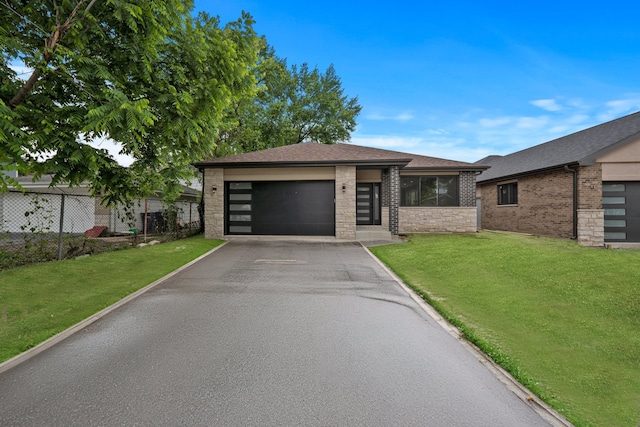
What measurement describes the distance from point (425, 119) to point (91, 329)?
1140 inches

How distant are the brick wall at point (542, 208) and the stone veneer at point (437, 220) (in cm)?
295

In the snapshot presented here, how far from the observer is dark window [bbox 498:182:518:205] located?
692 inches

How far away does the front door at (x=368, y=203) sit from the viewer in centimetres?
1669

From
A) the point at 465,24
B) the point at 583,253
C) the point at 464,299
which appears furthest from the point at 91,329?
the point at 465,24

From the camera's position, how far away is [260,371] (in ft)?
10.5

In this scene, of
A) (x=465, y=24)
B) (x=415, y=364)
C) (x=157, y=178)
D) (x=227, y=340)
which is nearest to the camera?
(x=415, y=364)

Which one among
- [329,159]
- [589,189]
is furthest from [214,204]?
[589,189]

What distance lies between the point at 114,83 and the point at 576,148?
18755mm

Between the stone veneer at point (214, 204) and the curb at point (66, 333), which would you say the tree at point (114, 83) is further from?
the stone veneer at point (214, 204)

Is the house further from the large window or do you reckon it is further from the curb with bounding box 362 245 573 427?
the curb with bounding box 362 245 573 427

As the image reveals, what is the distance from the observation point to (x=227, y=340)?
3979 millimetres

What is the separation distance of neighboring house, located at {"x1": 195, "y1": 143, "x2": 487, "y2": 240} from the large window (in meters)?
0.36

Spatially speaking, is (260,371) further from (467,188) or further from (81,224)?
(81,224)

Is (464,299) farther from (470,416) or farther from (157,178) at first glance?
(157,178)
